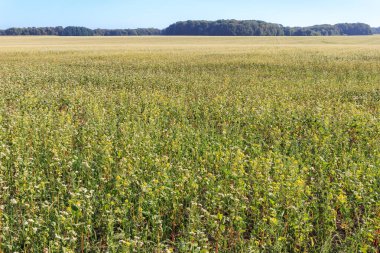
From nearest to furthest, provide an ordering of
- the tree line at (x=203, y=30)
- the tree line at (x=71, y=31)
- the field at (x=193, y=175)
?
the field at (x=193, y=175)
the tree line at (x=203, y=30)
the tree line at (x=71, y=31)

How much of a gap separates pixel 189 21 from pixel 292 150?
16332 centimetres

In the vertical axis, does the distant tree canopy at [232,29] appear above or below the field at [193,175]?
above

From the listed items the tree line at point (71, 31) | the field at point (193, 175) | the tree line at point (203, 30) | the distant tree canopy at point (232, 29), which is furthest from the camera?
the tree line at point (71, 31)

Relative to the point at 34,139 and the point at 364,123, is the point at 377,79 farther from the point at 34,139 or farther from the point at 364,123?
the point at 34,139

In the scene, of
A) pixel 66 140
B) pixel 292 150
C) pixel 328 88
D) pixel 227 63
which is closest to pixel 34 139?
pixel 66 140

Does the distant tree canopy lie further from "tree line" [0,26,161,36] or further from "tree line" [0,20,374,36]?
"tree line" [0,26,161,36]

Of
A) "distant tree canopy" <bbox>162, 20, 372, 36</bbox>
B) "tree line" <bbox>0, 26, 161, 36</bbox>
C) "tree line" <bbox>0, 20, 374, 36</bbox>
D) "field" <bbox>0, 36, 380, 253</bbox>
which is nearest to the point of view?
"field" <bbox>0, 36, 380, 253</bbox>

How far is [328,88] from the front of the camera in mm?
17234

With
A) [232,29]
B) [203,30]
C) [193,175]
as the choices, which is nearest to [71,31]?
[203,30]

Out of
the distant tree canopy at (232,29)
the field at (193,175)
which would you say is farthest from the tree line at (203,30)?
the field at (193,175)

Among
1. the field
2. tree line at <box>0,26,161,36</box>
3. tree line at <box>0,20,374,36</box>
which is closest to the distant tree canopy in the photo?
tree line at <box>0,20,374,36</box>

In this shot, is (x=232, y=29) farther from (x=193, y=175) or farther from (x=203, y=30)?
(x=193, y=175)

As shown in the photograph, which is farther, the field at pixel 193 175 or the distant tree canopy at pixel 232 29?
the distant tree canopy at pixel 232 29

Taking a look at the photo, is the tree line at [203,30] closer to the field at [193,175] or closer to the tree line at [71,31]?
the tree line at [71,31]
